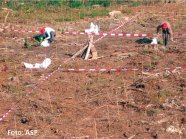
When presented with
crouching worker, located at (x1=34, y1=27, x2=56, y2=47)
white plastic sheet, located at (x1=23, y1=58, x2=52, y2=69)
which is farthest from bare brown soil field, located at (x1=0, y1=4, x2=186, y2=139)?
crouching worker, located at (x1=34, y1=27, x2=56, y2=47)

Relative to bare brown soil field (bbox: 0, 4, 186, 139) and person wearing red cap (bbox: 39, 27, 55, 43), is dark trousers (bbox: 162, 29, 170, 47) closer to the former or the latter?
bare brown soil field (bbox: 0, 4, 186, 139)

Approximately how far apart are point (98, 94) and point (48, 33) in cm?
582

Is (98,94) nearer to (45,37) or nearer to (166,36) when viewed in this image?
(166,36)

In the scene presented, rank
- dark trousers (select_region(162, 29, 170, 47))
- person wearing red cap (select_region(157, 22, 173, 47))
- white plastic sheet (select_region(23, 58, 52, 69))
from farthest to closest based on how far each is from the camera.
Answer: dark trousers (select_region(162, 29, 170, 47)) < person wearing red cap (select_region(157, 22, 173, 47)) < white plastic sheet (select_region(23, 58, 52, 69))

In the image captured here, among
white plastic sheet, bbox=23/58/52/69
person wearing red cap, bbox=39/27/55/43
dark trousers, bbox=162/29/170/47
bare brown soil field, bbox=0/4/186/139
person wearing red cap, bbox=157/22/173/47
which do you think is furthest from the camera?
person wearing red cap, bbox=39/27/55/43

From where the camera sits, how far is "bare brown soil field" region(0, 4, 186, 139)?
431 inches

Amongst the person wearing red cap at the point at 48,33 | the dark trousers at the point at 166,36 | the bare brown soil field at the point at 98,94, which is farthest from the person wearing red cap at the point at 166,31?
the person wearing red cap at the point at 48,33

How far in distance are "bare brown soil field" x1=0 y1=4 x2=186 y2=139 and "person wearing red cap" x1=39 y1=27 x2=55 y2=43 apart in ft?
1.21

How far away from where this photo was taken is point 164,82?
13914 mm

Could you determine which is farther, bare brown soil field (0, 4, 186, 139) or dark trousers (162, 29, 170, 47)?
dark trousers (162, 29, 170, 47)

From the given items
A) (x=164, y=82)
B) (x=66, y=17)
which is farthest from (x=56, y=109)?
(x=66, y=17)

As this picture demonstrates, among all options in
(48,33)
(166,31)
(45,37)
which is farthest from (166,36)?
(45,37)

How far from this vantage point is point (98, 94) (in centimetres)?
1317

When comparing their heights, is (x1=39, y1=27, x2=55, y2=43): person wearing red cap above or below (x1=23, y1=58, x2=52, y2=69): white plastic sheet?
above
